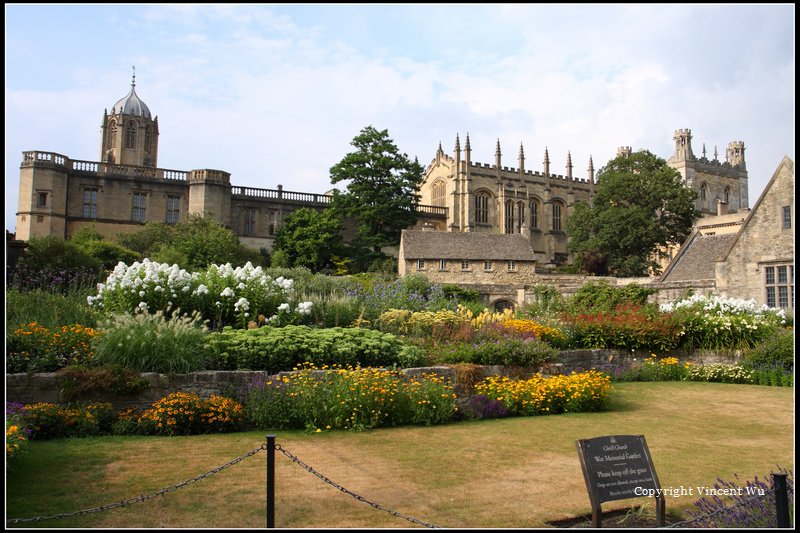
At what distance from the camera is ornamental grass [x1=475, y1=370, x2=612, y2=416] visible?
11594mm

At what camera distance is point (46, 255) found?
2697 centimetres

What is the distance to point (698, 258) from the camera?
3206cm

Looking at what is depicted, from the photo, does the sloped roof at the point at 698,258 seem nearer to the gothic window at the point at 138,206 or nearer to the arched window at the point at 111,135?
the gothic window at the point at 138,206

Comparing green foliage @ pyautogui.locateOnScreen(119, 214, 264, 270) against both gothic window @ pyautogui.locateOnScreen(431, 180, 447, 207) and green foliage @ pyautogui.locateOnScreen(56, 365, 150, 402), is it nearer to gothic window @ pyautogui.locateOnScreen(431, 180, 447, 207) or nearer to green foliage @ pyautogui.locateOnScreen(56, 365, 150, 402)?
green foliage @ pyautogui.locateOnScreen(56, 365, 150, 402)

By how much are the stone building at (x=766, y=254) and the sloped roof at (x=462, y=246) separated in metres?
18.6

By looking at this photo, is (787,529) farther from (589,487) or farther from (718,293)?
(718,293)

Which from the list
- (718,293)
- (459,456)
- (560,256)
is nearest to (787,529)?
(459,456)

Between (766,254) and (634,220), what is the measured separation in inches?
991

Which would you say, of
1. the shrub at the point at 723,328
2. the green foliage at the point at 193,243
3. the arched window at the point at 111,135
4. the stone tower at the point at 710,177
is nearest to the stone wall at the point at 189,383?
the shrub at the point at 723,328

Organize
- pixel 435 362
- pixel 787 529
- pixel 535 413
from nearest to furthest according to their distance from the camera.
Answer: pixel 787 529 → pixel 535 413 → pixel 435 362

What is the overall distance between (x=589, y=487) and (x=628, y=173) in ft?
167

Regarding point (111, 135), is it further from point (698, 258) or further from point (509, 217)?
point (698, 258)

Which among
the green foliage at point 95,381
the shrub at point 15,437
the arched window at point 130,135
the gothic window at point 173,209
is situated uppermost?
the arched window at point 130,135

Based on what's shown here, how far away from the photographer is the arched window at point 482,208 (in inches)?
2785
